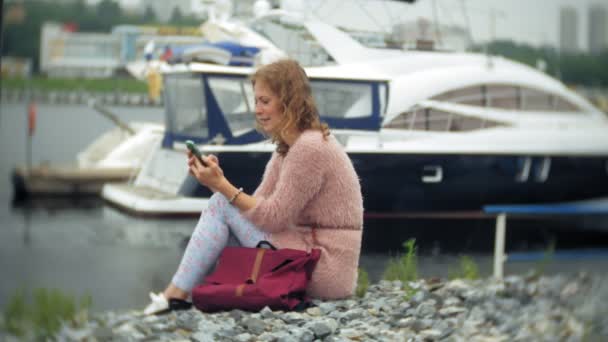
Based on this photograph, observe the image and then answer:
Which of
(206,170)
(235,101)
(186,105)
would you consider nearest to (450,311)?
(206,170)

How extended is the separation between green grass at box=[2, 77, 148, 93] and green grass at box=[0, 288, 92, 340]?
0.49 m

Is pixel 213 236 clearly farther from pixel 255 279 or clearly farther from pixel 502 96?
pixel 502 96

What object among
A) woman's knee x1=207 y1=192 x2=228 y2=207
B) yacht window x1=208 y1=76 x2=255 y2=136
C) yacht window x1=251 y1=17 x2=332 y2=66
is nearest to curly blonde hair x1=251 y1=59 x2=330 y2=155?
woman's knee x1=207 y1=192 x2=228 y2=207

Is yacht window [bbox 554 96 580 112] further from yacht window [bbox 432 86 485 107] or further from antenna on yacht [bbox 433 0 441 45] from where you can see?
antenna on yacht [bbox 433 0 441 45]

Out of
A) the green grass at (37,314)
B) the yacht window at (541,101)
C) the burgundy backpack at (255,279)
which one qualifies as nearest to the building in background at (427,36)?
the burgundy backpack at (255,279)

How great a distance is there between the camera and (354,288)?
2.82 meters

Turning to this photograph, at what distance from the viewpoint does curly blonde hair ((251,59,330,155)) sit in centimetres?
248

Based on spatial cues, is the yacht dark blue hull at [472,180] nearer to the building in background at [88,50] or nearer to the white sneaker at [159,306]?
the building in background at [88,50]

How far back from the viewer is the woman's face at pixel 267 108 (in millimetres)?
2488

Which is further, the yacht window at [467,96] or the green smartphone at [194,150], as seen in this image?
the yacht window at [467,96]

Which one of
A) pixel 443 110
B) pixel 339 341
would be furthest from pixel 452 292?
pixel 443 110

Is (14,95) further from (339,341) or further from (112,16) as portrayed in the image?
(339,341)

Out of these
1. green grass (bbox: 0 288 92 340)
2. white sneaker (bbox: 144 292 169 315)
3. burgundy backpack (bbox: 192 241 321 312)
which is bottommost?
white sneaker (bbox: 144 292 169 315)

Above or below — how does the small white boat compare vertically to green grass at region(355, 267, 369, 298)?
below
